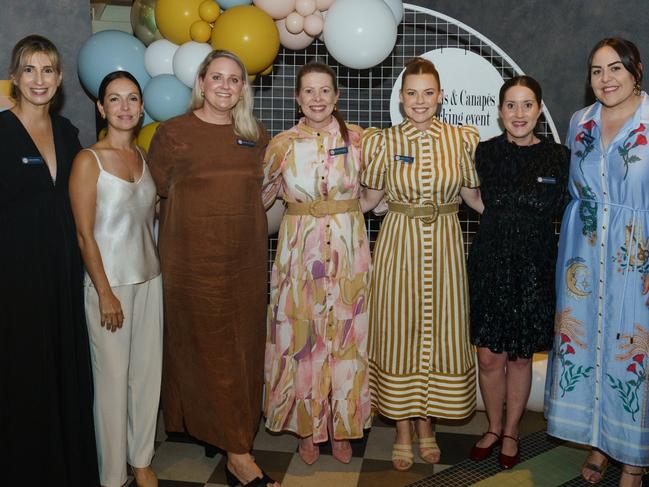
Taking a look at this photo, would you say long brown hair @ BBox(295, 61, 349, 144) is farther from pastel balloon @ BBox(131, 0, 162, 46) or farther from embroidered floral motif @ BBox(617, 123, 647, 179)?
pastel balloon @ BBox(131, 0, 162, 46)

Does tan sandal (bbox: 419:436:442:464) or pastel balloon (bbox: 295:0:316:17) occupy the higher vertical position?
pastel balloon (bbox: 295:0:316:17)

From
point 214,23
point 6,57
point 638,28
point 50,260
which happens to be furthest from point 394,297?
point 638,28

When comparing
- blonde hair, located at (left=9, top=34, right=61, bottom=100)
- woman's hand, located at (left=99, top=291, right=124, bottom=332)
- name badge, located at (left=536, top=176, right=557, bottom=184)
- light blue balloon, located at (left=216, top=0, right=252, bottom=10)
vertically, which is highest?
light blue balloon, located at (left=216, top=0, right=252, bottom=10)

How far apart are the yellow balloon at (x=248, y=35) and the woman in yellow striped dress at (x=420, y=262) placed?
2.27 ft

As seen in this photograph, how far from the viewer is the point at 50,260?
8.36ft

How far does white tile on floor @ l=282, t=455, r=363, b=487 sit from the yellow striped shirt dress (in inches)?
11.8

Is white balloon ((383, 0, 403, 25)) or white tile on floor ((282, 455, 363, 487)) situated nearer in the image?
white tile on floor ((282, 455, 363, 487))

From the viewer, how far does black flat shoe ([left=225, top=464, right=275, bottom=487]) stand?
294cm

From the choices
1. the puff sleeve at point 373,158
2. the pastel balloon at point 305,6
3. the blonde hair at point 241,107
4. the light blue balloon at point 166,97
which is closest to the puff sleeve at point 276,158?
the blonde hair at point 241,107

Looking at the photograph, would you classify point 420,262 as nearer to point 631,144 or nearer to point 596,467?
point 631,144

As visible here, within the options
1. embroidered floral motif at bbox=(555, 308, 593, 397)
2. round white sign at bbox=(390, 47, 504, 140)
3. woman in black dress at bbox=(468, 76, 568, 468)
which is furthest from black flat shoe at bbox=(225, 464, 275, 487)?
round white sign at bbox=(390, 47, 504, 140)

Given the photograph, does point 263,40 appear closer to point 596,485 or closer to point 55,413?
point 55,413

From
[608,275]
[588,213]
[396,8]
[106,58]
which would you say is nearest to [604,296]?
[608,275]

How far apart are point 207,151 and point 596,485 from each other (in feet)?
7.06
